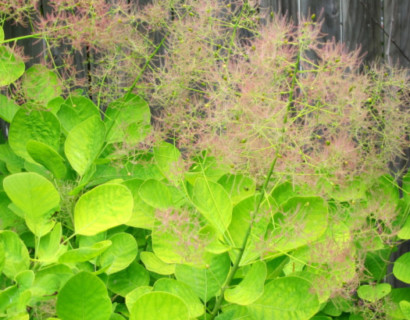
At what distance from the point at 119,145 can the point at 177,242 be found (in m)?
0.37

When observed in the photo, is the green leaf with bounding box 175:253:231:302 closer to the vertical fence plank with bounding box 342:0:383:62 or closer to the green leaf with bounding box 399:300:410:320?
the green leaf with bounding box 399:300:410:320

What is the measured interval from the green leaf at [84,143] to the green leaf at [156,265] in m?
0.19

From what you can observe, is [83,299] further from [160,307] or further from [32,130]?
[32,130]

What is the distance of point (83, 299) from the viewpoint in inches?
23.5

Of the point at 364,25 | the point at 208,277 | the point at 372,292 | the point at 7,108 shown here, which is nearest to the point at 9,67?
the point at 7,108

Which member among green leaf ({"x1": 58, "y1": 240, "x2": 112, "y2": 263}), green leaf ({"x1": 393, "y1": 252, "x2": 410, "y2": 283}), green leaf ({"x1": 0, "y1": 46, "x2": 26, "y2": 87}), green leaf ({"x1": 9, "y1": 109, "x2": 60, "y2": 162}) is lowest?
green leaf ({"x1": 393, "y1": 252, "x2": 410, "y2": 283})

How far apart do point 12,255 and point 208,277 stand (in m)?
0.28

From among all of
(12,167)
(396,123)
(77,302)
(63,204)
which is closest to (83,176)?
(63,204)

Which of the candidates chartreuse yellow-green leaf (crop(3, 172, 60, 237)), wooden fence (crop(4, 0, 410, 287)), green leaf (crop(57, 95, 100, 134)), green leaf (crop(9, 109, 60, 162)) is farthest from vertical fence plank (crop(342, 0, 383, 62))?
chartreuse yellow-green leaf (crop(3, 172, 60, 237))

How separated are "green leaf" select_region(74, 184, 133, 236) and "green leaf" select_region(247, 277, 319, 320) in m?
0.22

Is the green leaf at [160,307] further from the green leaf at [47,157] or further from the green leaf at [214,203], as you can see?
the green leaf at [47,157]

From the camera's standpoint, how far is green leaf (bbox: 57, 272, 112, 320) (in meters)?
0.59

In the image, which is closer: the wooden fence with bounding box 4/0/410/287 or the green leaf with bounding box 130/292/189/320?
the green leaf with bounding box 130/292/189/320

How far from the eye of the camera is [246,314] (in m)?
0.76
